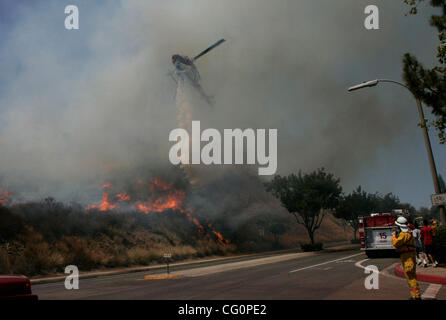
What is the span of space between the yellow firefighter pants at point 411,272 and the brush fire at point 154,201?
130 ft

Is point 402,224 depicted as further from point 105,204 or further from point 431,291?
point 105,204

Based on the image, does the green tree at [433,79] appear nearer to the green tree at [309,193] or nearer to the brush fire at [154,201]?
the green tree at [309,193]

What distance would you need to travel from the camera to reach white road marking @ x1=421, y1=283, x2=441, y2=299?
29.4ft

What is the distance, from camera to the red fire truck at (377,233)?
76.4 ft

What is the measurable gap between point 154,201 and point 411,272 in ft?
150

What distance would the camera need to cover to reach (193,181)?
5262 centimetres

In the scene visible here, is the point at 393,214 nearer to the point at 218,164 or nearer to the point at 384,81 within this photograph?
the point at 384,81

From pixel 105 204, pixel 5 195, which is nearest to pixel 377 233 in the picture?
pixel 105 204

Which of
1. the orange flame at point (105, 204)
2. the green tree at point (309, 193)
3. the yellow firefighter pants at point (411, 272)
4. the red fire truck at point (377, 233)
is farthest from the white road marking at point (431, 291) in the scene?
the orange flame at point (105, 204)

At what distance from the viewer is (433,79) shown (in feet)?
40.0

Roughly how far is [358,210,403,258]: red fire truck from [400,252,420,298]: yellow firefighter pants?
15579 millimetres

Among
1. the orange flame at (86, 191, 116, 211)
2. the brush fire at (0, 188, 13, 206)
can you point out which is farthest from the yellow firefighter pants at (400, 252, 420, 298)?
the orange flame at (86, 191, 116, 211)
